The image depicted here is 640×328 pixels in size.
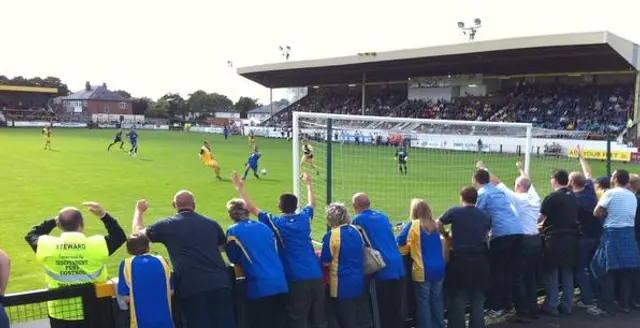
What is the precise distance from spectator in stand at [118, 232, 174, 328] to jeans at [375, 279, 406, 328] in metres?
2.35

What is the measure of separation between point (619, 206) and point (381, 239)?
3.52 m

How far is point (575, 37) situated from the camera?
3938cm

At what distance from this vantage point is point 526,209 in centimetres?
680

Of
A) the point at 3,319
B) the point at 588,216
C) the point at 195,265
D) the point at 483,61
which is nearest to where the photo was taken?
→ the point at 3,319

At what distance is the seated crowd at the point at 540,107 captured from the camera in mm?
43219

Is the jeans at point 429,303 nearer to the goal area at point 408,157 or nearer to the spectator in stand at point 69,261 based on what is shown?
the goal area at point 408,157

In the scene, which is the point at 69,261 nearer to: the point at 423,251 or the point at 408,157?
the point at 423,251

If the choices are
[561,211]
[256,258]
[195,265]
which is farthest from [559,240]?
[195,265]

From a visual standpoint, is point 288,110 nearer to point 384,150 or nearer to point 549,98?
point 549,98

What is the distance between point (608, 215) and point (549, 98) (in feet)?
151

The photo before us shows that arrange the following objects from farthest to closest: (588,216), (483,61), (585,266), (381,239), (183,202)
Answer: (483,61), (585,266), (588,216), (381,239), (183,202)

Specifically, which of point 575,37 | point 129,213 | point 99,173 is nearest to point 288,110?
point 575,37

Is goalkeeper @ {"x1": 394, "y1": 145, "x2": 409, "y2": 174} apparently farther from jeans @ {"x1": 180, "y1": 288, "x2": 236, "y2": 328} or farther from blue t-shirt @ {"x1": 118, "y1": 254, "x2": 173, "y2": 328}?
blue t-shirt @ {"x1": 118, "y1": 254, "x2": 173, "y2": 328}

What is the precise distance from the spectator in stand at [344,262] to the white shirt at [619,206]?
365 cm
